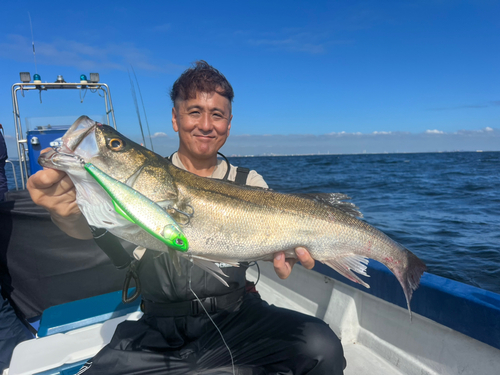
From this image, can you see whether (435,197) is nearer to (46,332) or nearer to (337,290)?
(337,290)

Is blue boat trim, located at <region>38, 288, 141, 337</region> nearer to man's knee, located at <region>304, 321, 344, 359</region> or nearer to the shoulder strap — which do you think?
the shoulder strap

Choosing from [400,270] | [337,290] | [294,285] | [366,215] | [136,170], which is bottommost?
[366,215]

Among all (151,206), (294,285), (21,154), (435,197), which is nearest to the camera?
(151,206)

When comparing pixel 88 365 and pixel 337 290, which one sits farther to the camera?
pixel 337 290

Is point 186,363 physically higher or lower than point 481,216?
higher

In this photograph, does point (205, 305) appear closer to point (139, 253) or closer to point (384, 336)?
point (139, 253)

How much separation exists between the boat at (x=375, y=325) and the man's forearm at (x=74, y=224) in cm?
128

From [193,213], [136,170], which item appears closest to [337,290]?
[193,213]

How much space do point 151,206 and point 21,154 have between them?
21.3 ft

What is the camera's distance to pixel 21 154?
6.71m

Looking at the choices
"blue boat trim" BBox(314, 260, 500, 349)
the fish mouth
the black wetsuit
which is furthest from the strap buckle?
"blue boat trim" BBox(314, 260, 500, 349)

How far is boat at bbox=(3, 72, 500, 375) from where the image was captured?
290 centimetres

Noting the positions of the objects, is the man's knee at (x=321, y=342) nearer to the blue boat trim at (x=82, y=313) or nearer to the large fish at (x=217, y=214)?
the large fish at (x=217, y=214)

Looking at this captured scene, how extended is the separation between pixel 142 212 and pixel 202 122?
1.68 metres
